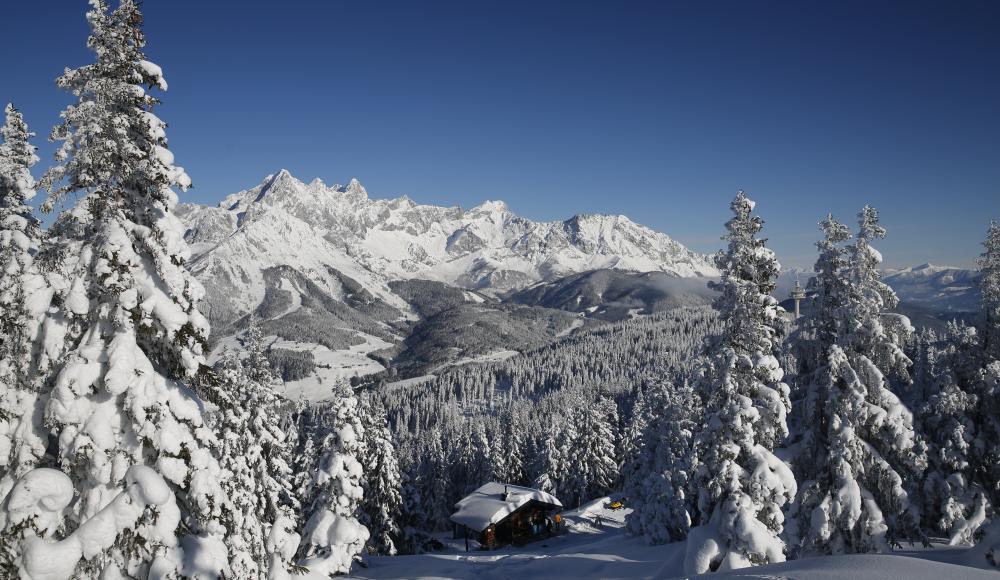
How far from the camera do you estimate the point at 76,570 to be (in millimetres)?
7555

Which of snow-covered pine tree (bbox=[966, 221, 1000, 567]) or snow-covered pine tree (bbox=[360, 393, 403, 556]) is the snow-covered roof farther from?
snow-covered pine tree (bbox=[966, 221, 1000, 567])

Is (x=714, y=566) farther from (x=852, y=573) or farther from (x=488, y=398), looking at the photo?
(x=488, y=398)

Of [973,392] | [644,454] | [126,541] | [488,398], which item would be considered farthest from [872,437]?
[488,398]

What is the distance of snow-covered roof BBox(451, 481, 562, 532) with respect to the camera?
42531 mm

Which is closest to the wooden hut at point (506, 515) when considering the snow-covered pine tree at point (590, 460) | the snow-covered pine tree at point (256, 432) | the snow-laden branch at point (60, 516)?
the snow-covered pine tree at point (590, 460)

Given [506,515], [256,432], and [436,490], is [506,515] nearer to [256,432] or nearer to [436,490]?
[436,490]

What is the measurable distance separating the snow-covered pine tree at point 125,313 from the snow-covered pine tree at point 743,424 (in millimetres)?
13426

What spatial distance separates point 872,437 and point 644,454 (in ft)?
82.4

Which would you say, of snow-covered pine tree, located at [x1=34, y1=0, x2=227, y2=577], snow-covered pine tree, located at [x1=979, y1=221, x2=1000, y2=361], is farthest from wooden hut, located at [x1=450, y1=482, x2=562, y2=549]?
snow-covered pine tree, located at [x1=34, y1=0, x2=227, y2=577]

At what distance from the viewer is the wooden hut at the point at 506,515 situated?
142 ft

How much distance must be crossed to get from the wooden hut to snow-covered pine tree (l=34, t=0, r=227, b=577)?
121ft

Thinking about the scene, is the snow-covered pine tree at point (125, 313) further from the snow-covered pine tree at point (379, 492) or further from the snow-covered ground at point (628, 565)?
the snow-covered pine tree at point (379, 492)

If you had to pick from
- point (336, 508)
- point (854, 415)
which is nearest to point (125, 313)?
point (336, 508)

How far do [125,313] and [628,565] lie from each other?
23.7 m
